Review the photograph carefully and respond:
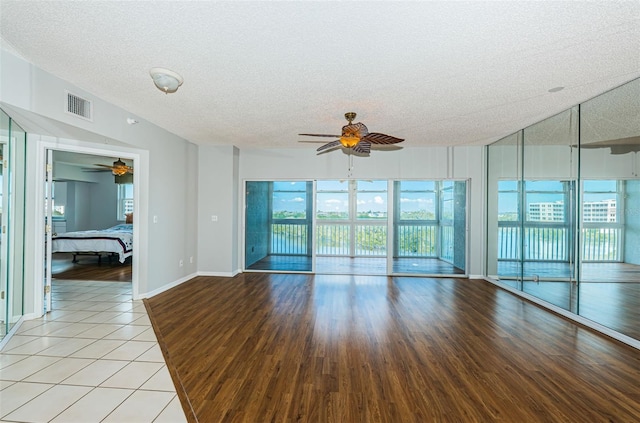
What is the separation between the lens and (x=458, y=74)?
2.75 metres

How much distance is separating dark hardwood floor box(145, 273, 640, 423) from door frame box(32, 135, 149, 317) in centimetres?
75

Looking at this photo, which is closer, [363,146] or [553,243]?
[553,243]

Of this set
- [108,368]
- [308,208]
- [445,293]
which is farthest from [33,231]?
[445,293]

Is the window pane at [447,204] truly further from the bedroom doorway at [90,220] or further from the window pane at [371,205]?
the bedroom doorway at [90,220]

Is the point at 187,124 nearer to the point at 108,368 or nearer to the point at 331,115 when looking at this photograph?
the point at 331,115

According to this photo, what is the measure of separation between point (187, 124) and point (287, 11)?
3.01m

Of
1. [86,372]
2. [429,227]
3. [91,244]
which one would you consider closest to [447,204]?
[429,227]

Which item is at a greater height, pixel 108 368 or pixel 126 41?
pixel 126 41

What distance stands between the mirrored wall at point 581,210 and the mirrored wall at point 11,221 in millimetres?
5953

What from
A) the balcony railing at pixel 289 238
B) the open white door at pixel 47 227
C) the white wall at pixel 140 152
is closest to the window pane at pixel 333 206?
the balcony railing at pixel 289 238

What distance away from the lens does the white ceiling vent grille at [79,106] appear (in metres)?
3.02

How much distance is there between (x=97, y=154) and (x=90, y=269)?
3510 mm

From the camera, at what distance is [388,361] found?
248 cm

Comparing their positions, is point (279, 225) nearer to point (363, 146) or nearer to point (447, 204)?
point (363, 146)
